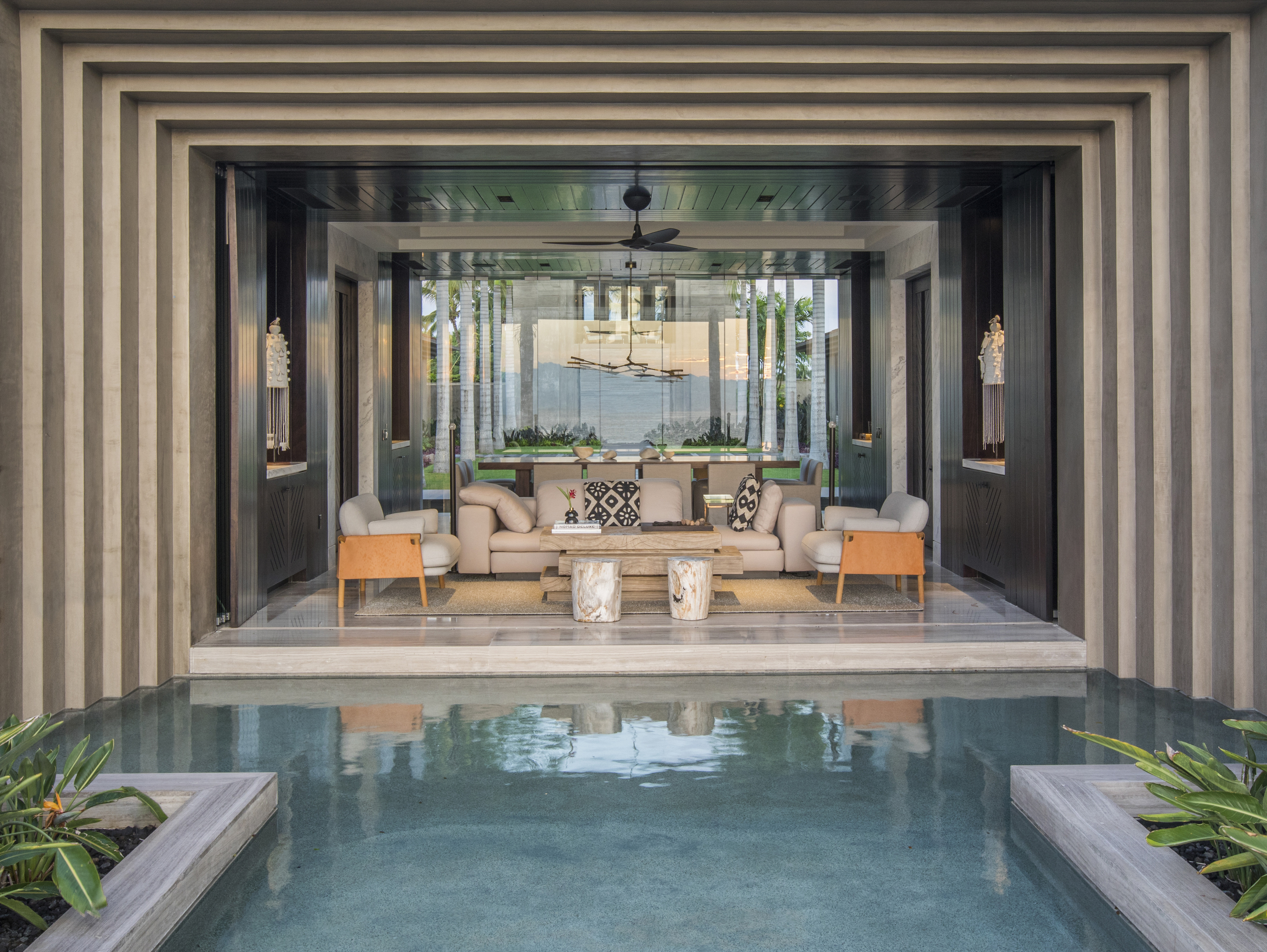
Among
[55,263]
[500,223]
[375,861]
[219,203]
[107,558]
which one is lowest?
[375,861]

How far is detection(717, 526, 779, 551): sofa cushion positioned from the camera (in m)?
8.05

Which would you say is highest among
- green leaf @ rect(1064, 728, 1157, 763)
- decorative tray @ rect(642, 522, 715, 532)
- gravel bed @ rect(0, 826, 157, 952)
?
decorative tray @ rect(642, 522, 715, 532)

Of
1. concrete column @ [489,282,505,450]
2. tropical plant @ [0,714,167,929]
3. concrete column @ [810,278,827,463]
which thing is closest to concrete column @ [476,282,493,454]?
concrete column @ [489,282,505,450]

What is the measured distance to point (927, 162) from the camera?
6426 millimetres

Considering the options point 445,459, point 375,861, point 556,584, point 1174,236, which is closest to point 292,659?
point 556,584

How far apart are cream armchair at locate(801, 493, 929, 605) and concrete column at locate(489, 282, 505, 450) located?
633 cm

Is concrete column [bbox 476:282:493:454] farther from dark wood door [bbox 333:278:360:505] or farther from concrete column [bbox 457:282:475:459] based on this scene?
dark wood door [bbox 333:278:360:505]

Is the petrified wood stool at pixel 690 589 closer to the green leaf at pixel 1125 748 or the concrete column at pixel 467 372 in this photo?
the green leaf at pixel 1125 748

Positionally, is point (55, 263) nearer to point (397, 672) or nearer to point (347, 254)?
point (397, 672)

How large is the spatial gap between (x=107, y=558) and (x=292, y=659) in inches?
44.7

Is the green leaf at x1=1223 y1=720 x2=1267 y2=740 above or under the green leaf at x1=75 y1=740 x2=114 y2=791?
above

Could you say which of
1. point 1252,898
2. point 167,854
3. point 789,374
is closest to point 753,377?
point 789,374

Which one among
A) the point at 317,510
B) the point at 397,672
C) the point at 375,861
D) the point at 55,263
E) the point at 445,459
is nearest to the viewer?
the point at 375,861

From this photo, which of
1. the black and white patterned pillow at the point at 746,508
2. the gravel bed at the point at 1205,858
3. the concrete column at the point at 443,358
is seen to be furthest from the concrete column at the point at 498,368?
the gravel bed at the point at 1205,858
